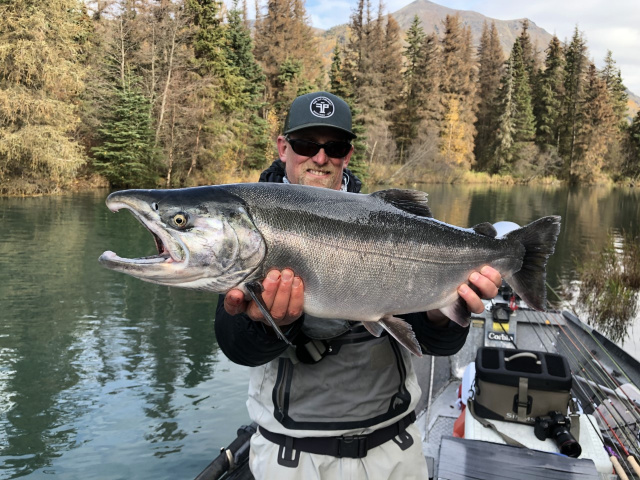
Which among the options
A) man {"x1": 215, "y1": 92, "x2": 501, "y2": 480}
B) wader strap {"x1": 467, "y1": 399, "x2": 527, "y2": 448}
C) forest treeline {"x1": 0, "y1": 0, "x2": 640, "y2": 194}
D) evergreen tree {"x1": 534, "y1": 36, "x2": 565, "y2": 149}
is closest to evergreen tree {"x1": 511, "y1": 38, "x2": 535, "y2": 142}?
forest treeline {"x1": 0, "y1": 0, "x2": 640, "y2": 194}

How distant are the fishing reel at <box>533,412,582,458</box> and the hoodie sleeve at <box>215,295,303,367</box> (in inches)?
106

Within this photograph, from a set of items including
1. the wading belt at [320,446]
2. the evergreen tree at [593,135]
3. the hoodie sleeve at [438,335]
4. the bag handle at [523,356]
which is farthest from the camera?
the evergreen tree at [593,135]

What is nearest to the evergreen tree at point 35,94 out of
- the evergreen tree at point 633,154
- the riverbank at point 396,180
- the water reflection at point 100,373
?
the riverbank at point 396,180

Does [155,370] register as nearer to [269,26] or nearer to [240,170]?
[240,170]

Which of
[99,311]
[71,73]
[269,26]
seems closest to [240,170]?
[71,73]

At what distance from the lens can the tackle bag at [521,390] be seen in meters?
3.96

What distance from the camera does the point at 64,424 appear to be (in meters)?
6.41

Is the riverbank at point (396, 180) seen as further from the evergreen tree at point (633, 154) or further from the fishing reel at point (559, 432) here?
the fishing reel at point (559, 432)

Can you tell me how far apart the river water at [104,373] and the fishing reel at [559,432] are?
12.7ft

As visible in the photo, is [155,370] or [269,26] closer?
[155,370]

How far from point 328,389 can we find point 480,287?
38.0 inches

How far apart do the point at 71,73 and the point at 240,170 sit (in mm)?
13310

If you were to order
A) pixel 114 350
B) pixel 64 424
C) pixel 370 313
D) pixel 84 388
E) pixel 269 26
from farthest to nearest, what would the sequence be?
pixel 269 26, pixel 114 350, pixel 84 388, pixel 64 424, pixel 370 313

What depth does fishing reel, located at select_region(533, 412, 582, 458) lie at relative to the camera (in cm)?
373
